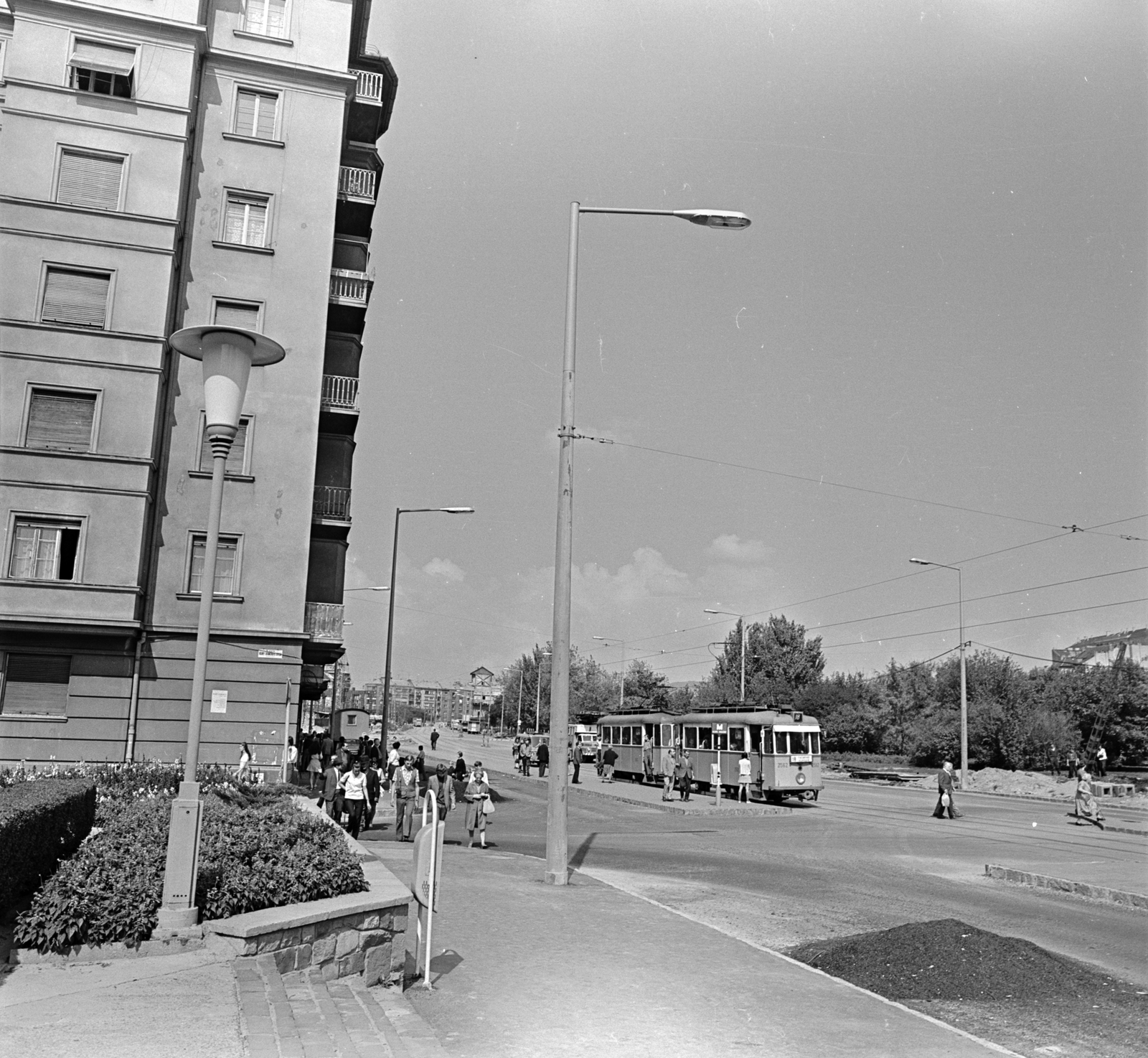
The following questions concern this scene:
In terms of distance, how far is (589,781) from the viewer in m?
45.1

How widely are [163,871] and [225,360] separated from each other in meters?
4.09

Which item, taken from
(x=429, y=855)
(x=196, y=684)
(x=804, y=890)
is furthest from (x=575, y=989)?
(x=804, y=890)

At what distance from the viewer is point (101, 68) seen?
95.3ft

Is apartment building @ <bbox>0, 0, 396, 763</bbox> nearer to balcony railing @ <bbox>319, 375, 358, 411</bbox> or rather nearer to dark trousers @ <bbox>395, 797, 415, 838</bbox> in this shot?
balcony railing @ <bbox>319, 375, 358, 411</bbox>

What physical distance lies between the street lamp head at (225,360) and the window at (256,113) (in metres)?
24.5

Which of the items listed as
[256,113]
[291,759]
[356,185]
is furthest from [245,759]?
[356,185]

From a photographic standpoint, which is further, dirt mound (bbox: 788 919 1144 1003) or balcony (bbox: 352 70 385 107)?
balcony (bbox: 352 70 385 107)

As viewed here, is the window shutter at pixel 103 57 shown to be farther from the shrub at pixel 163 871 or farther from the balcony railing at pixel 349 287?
the shrub at pixel 163 871

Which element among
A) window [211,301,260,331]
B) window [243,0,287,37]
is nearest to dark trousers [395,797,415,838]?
window [211,301,260,331]

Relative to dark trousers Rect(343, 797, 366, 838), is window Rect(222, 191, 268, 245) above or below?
above

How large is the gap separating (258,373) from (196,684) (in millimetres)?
23666

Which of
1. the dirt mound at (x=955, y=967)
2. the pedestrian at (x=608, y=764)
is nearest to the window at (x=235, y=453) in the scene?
the pedestrian at (x=608, y=764)

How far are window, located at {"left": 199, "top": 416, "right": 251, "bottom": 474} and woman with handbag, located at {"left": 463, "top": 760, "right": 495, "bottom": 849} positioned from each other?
13082 millimetres

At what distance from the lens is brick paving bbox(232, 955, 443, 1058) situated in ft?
19.5
